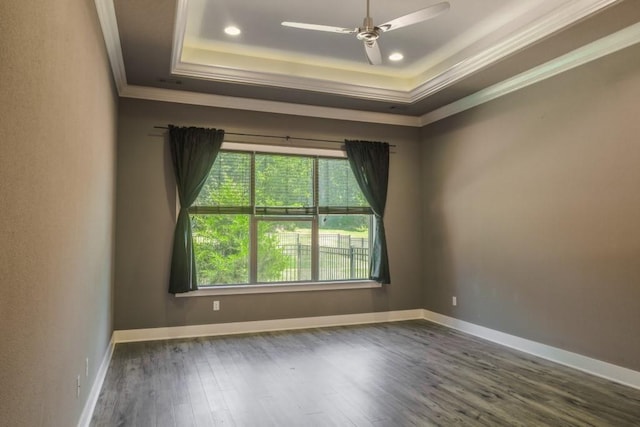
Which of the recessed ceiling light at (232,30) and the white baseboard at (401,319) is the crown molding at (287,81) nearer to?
the recessed ceiling light at (232,30)

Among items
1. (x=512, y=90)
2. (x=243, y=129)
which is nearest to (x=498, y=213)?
(x=512, y=90)

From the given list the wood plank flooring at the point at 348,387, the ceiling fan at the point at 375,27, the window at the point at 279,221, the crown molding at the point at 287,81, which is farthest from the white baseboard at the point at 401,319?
the ceiling fan at the point at 375,27

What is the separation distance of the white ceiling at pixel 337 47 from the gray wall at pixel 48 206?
35.3 inches

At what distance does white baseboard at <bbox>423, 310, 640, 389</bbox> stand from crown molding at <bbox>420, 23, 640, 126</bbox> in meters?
2.69

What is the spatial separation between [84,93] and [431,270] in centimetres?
474

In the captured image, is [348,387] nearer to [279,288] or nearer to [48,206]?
[279,288]

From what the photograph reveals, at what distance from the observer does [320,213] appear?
567 cm

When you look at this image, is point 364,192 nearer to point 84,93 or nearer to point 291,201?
point 291,201

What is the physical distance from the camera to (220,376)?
3.65 meters

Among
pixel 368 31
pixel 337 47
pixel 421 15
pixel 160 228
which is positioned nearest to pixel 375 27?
pixel 368 31

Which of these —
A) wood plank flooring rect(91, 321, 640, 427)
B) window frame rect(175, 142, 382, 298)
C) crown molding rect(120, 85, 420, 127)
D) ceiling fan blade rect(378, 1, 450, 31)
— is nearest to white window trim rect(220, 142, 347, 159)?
window frame rect(175, 142, 382, 298)

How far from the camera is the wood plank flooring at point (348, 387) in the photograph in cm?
288

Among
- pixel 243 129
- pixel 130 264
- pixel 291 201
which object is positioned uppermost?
pixel 243 129

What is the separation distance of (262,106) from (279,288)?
2.33 metres
